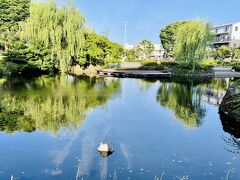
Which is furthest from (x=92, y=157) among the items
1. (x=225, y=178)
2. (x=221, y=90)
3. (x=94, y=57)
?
(x=94, y=57)

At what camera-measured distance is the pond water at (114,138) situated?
9281mm

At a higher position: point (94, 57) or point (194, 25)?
point (194, 25)

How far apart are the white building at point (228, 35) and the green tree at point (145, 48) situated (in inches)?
673

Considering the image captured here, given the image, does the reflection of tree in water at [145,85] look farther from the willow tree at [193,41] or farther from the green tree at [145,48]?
the green tree at [145,48]

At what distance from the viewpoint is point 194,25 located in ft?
136

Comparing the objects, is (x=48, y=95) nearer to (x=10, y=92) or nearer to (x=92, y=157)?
(x=10, y=92)

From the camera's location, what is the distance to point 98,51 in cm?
4159

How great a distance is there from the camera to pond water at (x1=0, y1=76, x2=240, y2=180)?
9.28 m

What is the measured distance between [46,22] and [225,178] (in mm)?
33010

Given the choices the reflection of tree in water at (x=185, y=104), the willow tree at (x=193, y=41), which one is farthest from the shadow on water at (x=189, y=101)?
the willow tree at (x=193, y=41)

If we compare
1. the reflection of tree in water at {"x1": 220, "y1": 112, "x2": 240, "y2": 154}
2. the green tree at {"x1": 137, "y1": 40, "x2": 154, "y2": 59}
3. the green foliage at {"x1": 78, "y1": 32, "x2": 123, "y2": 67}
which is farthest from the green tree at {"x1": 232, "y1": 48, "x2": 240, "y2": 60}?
the reflection of tree in water at {"x1": 220, "y1": 112, "x2": 240, "y2": 154}

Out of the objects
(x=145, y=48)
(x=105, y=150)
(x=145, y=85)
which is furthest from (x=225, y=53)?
(x=105, y=150)

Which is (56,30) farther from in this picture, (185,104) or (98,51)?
(185,104)

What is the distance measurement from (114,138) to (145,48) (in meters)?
70.4
